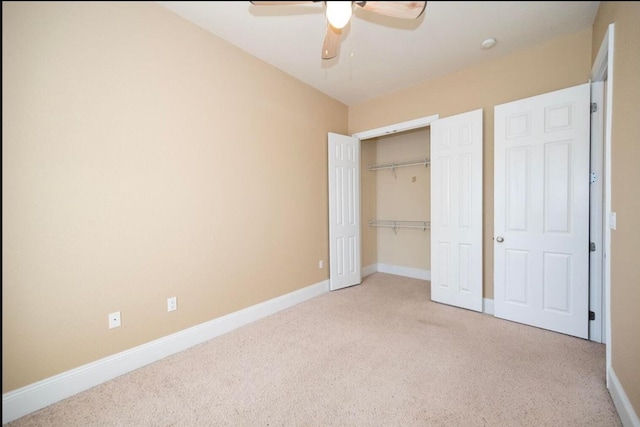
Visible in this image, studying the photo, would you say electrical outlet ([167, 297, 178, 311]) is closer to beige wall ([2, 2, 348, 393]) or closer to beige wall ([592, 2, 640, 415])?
beige wall ([2, 2, 348, 393])

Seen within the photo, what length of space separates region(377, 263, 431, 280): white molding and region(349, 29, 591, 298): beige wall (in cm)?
126

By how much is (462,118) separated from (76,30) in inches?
119

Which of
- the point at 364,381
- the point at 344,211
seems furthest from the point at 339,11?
the point at 344,211

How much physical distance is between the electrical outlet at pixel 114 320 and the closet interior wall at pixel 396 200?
3226mm

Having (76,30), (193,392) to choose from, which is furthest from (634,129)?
(193,392)

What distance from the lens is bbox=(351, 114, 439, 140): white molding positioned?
10.0ft

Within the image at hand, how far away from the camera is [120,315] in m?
1.72

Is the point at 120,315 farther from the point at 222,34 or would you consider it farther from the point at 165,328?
the point at 222,34

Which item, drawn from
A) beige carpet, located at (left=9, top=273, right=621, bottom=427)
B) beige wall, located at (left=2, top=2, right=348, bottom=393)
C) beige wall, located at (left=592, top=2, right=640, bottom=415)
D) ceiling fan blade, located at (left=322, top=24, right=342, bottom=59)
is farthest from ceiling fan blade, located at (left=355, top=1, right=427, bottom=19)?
beige carpet, located at (left=9, top=273, right=621, bottom=427)

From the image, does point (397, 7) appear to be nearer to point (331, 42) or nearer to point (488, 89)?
point (331, 42)

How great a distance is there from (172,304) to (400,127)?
121 inches

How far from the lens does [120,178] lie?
156 centimetres

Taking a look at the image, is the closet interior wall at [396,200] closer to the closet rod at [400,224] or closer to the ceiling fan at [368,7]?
the closet rod at [400,224]

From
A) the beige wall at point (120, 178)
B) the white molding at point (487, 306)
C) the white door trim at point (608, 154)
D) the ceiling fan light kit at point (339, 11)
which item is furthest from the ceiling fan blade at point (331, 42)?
the white molding at point (487, 306)
